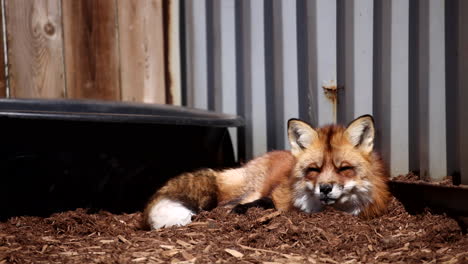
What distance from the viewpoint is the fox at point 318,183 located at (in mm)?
2857

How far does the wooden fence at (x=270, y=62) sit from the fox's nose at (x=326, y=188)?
2.15 feet

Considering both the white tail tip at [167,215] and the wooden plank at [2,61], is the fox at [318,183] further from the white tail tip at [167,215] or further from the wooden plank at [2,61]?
the wooden plank at [2,61]

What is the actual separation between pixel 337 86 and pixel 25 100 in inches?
80.6

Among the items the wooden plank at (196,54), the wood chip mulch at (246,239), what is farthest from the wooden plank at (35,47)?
the wood chip mulch at (246,239)

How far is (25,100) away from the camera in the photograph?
3.20m

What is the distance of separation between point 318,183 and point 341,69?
3.10 feet

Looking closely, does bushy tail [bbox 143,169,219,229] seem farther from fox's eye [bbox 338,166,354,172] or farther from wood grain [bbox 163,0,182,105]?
wood grain [bbox 163,0,182,105]

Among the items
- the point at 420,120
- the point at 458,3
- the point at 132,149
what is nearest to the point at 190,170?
the point at 132,149

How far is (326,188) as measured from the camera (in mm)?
2752

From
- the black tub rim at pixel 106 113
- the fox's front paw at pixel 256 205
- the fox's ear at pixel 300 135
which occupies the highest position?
the black tub rim at pixel 106 113

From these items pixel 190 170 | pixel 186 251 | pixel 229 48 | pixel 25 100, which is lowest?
pixel 186 251

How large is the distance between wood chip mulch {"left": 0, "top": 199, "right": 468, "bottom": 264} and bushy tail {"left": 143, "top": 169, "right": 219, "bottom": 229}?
0.11 meters

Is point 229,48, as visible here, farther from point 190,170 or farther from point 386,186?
point 386,186

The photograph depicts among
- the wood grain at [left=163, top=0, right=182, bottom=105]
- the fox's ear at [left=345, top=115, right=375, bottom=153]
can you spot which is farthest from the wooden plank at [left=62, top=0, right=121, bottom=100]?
the fox's ear at [left=345, top=115, right=375, bottom=153]
